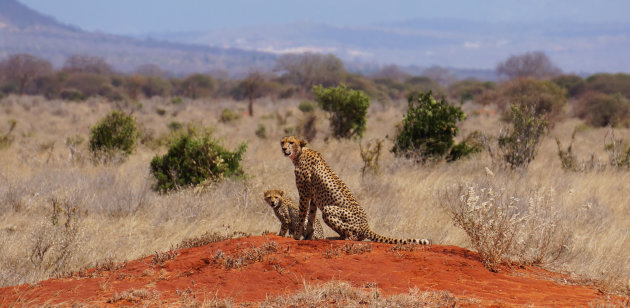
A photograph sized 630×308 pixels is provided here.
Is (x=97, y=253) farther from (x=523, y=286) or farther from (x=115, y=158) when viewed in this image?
(x=115, y=158)

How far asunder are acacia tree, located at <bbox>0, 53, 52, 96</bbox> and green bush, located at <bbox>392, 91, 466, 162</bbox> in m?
→ 46.0

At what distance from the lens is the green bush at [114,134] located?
1377cm

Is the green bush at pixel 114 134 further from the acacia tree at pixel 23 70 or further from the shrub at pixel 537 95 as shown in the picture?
the acacia tree at pixel 23 70

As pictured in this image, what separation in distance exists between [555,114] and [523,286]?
21.2 m

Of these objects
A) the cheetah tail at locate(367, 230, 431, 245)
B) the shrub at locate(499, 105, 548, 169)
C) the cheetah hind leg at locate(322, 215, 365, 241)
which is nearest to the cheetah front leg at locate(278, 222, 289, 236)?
the cheetah hind leg at locate(322, 215, 365, 241)

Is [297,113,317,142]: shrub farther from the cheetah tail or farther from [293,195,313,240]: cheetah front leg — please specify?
the cheetah tail

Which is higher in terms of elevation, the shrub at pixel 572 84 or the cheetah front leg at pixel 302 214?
the shrub at pixel 572 84

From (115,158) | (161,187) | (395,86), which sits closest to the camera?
(161,187)

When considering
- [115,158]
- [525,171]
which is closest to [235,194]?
[115,158]

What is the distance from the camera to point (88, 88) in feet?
165

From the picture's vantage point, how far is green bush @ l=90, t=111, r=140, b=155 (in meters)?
13.8

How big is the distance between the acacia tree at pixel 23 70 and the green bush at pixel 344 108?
41.5 m

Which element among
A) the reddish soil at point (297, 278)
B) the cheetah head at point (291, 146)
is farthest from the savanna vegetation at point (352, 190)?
the cheetah head at point (291, 146)

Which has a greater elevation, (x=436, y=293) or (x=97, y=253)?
(x=436, y=293)
